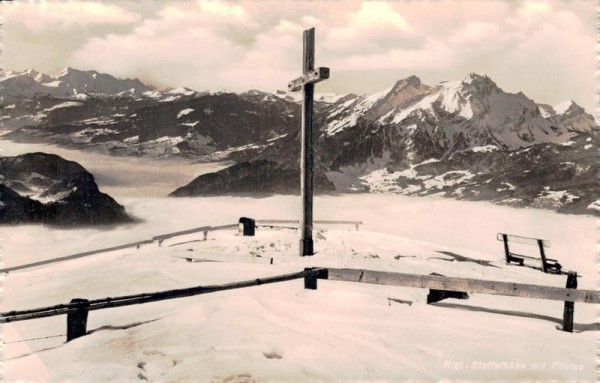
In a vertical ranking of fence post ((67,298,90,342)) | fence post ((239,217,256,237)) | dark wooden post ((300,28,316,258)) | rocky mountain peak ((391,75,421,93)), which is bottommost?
fence post ((67,298,90,342))

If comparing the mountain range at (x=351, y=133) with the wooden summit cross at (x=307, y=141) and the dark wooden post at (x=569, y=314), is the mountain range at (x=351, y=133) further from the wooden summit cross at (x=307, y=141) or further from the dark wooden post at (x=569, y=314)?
the dark wooden post at (x=569, y=314)

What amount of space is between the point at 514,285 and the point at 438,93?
78293 mm

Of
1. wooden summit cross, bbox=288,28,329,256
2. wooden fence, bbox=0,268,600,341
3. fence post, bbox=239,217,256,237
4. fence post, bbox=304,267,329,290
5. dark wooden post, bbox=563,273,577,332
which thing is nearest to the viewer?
wooden fence, bbox=0,268,600,341

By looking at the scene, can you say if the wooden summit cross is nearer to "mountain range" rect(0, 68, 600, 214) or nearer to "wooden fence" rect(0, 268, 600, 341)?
"wooden fence" rect(0, 268, 600, 341)

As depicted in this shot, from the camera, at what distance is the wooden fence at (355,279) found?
18.6 ft

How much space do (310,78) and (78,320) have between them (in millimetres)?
7674

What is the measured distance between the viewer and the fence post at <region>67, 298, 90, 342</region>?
5.66 metres

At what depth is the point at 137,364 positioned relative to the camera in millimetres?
4922

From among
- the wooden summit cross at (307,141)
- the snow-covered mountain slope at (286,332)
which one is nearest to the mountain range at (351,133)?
the wooden summit cross at (307,141)

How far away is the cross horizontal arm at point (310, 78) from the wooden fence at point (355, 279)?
16.5 feet

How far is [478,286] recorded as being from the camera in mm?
7156

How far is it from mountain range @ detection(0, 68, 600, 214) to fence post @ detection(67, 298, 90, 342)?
27.4 m

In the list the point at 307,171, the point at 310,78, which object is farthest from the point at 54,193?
the point at 310,78

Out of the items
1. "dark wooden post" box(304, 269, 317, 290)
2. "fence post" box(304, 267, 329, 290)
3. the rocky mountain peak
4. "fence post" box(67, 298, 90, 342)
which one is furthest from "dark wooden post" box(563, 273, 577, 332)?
the rocky mountain peak
